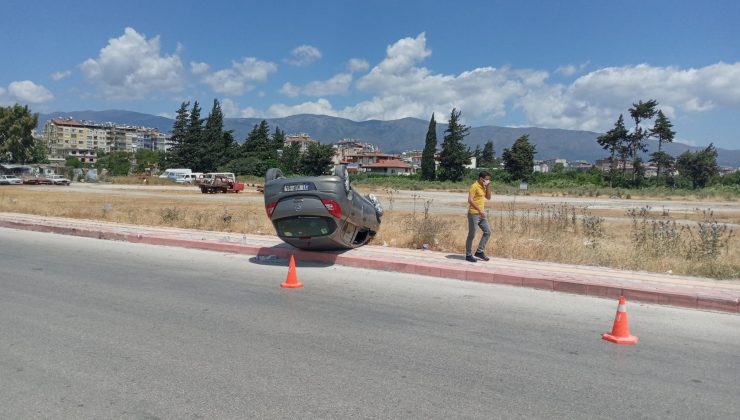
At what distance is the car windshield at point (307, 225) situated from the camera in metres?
9.20

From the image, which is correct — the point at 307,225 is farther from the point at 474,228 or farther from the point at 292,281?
the point at 474,228

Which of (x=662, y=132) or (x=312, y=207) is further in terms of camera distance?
(x=662, y=132)

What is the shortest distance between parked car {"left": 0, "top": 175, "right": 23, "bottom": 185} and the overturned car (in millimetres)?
68210

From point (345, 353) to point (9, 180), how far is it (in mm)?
73295

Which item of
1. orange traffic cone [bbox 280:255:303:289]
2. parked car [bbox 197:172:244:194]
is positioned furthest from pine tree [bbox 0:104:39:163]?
orange traffic cone [bbox 280:255:303:289]

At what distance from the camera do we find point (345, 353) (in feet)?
Answer: 17.0

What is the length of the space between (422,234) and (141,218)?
10529 mm

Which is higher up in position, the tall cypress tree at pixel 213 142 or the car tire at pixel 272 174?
the tall cypress tree at pixel 213 142

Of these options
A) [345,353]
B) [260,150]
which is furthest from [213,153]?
[345,353]

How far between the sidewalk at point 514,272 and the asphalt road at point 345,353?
0.27 m

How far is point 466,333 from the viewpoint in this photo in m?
5.94

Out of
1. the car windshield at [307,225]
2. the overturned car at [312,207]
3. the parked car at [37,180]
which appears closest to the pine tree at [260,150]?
the parked car at [37,180]

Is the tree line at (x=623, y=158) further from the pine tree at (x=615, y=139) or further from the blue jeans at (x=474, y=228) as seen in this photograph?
the blue jeans at (x=474, y=228)

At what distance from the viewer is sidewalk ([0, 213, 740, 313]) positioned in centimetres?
777
